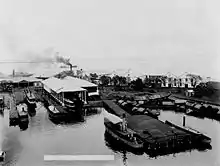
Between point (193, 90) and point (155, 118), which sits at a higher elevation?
point (193, 90)

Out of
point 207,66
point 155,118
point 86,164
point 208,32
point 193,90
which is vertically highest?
point 208,32

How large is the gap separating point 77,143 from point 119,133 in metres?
0.31

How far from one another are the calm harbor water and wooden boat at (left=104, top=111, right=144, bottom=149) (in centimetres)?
5

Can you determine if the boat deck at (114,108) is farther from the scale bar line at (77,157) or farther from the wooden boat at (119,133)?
the scale bar line at (77,157)

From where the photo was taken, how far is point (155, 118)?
6.64 ft

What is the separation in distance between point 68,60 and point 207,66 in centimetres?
100

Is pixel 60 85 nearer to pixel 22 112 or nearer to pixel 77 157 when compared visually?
pixel 22 112

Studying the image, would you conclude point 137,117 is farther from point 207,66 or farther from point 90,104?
point 207,66

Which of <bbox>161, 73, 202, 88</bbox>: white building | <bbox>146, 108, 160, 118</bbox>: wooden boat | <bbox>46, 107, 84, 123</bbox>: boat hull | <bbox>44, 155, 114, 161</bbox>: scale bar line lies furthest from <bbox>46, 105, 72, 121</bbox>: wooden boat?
<bbox>161, 73, 202, 88</bbox>: white building

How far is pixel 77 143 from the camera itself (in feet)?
6.50

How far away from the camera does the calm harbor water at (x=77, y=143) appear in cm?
193

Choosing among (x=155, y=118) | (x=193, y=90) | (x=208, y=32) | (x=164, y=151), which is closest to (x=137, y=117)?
(x=155, y=118)

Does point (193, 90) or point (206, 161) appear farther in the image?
point (193, 90)

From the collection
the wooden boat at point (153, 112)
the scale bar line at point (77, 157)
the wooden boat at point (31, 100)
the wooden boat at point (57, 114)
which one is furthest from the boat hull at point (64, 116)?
the wooden boat at point (153, 112)
